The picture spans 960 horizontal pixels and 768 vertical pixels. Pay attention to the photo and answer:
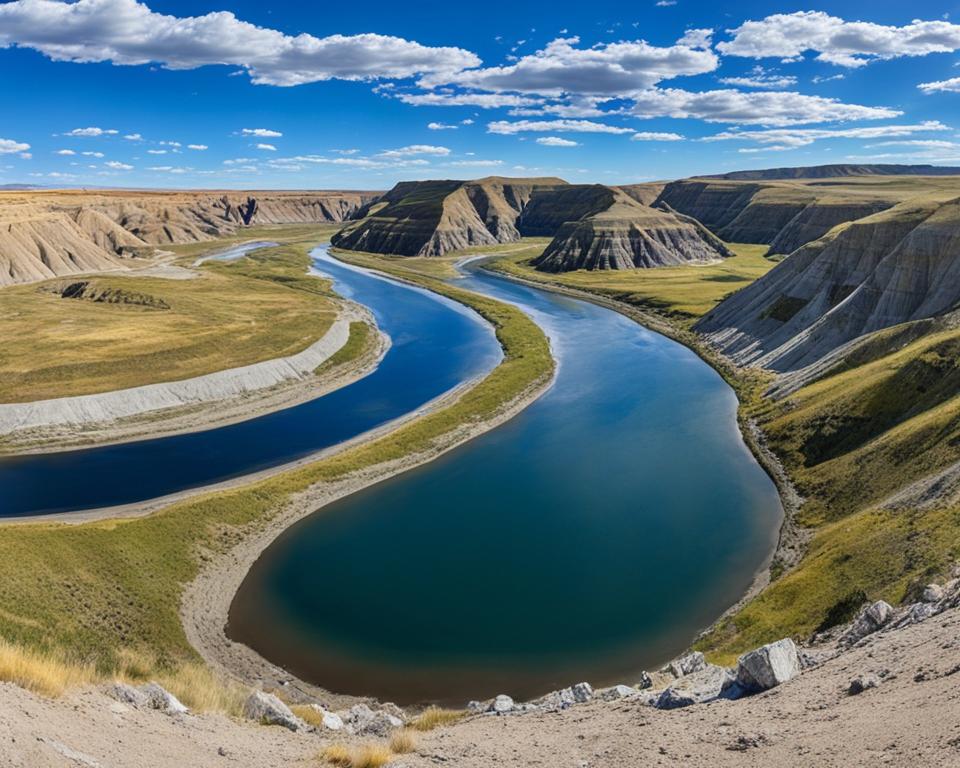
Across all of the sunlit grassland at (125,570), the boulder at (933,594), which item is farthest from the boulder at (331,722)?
the boulder at (933,594)

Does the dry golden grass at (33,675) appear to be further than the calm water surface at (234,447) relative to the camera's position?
No

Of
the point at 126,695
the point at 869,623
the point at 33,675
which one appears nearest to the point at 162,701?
the point at 126,695

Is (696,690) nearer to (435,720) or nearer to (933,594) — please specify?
(435,720)

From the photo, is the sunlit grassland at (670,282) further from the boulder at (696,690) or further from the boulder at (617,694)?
the boulder at (696,690)

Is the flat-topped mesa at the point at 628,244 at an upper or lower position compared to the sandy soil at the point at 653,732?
upper

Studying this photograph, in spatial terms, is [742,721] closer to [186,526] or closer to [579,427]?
[186,526]

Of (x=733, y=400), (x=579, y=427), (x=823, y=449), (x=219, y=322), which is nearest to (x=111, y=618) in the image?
(x=579, y=427)

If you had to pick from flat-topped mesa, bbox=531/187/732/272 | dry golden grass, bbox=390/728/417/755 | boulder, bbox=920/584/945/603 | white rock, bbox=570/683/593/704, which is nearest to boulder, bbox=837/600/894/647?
boulder, bbox=920/584/945/603
